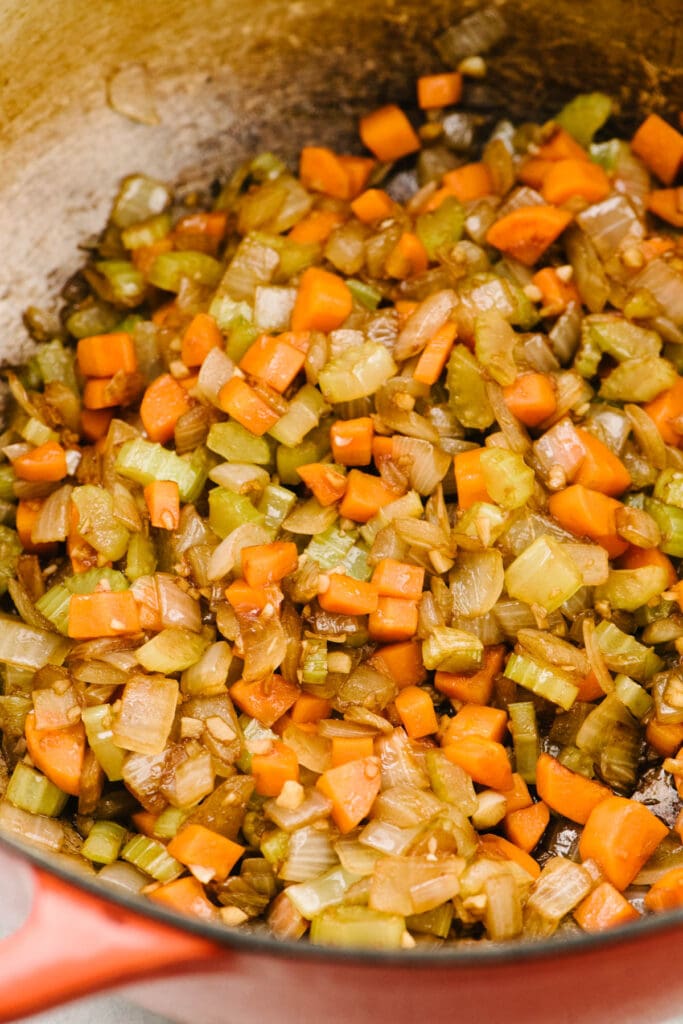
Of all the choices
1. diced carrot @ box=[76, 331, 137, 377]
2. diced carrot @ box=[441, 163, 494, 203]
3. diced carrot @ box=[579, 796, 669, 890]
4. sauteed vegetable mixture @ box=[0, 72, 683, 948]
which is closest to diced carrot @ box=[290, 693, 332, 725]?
sauteed vegetable mixture @ box=[0, 72, 683, 948]

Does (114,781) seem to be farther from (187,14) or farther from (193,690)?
(187,14)

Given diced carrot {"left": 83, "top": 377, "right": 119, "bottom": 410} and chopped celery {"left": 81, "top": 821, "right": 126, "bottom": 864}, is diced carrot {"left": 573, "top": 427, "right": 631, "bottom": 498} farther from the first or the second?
chopped celery {"left": 81, "top": 821, "right": 126, "bottom": 864}

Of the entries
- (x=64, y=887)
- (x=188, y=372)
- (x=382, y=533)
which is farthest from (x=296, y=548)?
(x=64, y=887)

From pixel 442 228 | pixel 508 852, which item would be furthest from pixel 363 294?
pixel 508 852

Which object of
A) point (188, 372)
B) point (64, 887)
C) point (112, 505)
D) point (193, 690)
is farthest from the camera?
point (188, 372)

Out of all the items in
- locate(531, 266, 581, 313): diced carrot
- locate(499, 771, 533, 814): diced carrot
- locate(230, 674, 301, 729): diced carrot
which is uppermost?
locate(531, 266, 581, 313): diced carrot

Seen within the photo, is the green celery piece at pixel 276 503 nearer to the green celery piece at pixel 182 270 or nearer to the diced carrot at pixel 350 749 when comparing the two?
the diced carrot at pixel 350 749
